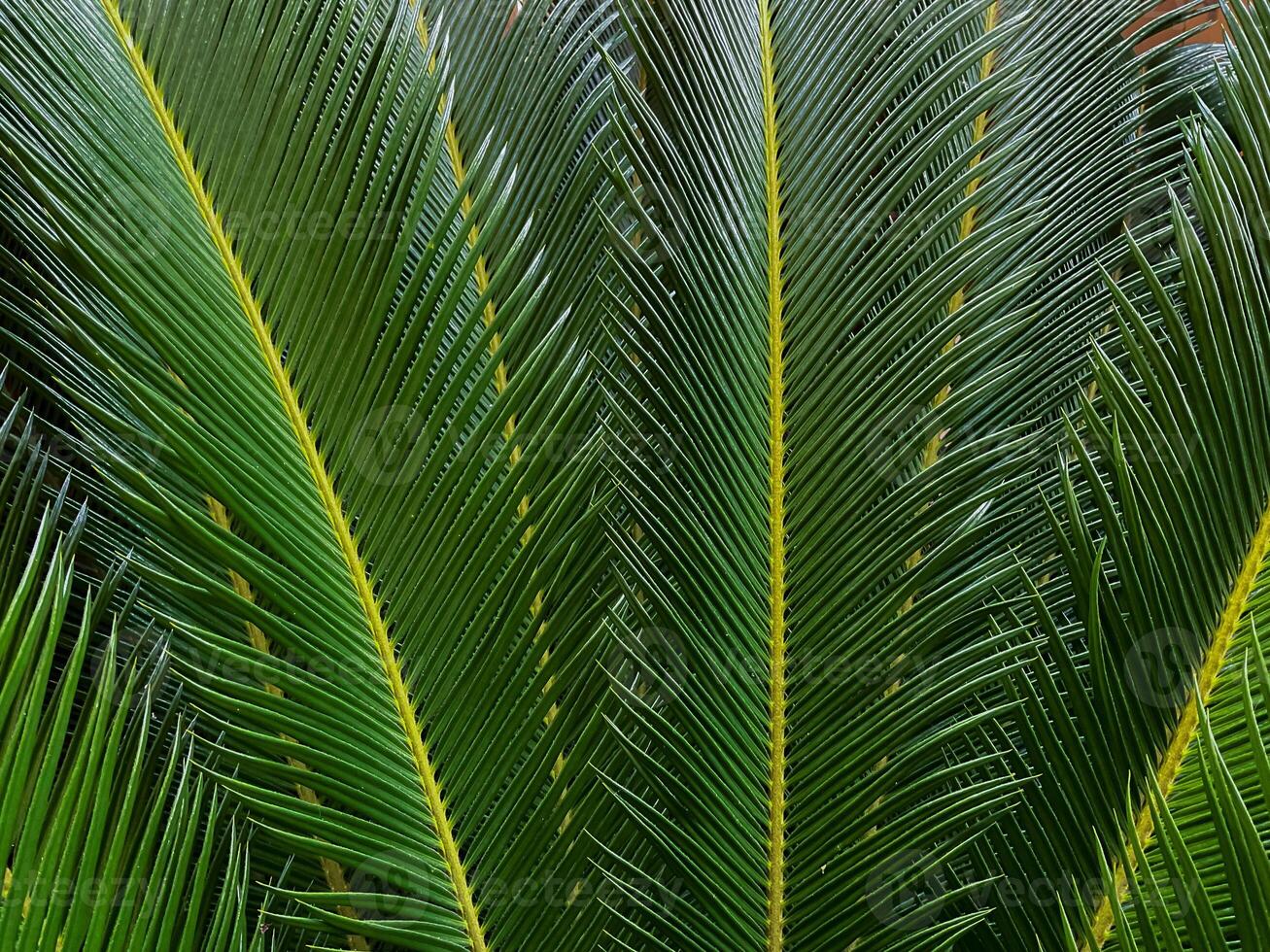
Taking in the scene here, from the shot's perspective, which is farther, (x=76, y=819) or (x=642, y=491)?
(x=642, y=491)

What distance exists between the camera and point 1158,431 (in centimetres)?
73

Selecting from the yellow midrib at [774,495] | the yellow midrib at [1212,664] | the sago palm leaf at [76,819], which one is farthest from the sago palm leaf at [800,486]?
the sago palm leaf at [76,819]

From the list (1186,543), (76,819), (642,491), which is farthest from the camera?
(642,491)

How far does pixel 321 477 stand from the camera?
776 millimetres

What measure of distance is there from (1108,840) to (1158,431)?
300mm

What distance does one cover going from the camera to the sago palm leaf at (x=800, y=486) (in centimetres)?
80

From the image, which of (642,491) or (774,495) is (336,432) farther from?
Result: (774,495)

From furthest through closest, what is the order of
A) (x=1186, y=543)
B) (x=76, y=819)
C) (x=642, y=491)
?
(x=642, y=491), (x=1186, y=543), (x=76, y=819)

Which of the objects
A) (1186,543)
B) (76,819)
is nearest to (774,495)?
(1186,543)

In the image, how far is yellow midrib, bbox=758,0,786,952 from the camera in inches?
32.7

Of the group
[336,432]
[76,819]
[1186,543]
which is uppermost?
[336,432]

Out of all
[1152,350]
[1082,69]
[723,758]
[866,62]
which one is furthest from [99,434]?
[1082,69]

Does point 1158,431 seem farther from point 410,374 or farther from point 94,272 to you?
point 94,272

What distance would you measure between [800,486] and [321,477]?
381 millimetres
